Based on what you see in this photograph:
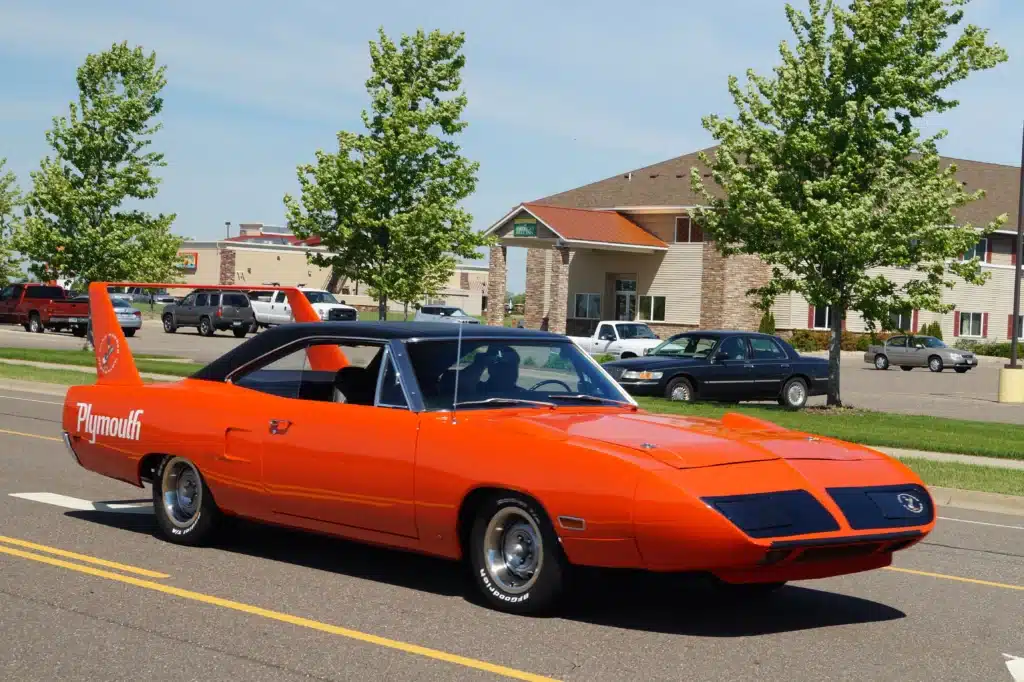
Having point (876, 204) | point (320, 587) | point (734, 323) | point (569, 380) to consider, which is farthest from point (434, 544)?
point (734, 323)

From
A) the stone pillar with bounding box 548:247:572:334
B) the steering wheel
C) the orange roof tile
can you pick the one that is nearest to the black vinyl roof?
the steering wheel

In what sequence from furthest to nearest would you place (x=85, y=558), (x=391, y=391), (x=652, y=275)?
(x=652, y=275)
(x=85, y=558)
(x=391, y=391)

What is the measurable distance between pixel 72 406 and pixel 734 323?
5282 cm

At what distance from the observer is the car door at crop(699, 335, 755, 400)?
87.3ft

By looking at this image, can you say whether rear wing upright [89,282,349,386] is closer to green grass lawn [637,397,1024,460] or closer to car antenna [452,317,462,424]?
car antenna [452,317,462,424]

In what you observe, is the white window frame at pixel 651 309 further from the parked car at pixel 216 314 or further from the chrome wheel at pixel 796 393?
the chrome wheel at pixel 796 393

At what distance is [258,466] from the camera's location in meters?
8.34

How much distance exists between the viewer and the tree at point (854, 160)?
84.1ft

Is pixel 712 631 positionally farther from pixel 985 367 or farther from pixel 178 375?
pixel 985 367

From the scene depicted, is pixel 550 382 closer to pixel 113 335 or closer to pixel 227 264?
pixel 113 335

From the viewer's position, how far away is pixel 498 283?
6869cm

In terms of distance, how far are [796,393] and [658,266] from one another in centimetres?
3665

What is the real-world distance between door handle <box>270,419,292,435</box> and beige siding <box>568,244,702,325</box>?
5502 centimetres

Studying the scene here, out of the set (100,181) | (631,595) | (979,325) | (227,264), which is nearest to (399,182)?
(100,181)
